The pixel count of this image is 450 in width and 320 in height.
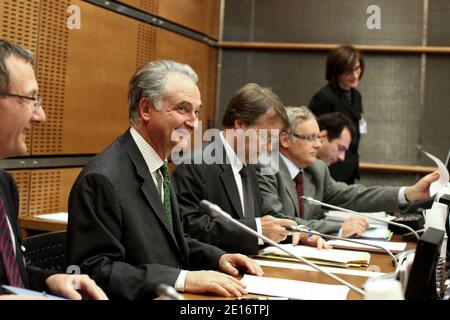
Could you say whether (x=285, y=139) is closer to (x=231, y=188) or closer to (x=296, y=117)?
(x=296, y=117)

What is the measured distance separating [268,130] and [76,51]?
5.66ft

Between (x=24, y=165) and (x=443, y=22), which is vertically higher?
(x=443, y=22)

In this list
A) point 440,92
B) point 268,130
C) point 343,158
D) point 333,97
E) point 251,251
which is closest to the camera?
point 251,251

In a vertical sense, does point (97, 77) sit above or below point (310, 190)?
above

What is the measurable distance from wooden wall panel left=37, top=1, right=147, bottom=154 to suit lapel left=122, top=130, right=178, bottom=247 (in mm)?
1799

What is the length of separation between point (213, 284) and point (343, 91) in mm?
3518

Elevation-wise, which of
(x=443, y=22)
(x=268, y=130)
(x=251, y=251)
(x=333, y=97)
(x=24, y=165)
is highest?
(x=443, y=22)

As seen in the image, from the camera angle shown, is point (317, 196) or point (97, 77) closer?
point (317, 196)

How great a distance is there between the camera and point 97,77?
400 centimetres

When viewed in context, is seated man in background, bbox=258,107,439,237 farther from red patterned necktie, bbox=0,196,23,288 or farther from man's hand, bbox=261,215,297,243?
red patterned necktie, bbox=0,196,23,288

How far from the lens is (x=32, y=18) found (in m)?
3.35

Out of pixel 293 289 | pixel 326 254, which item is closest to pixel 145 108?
pixel 293 289
